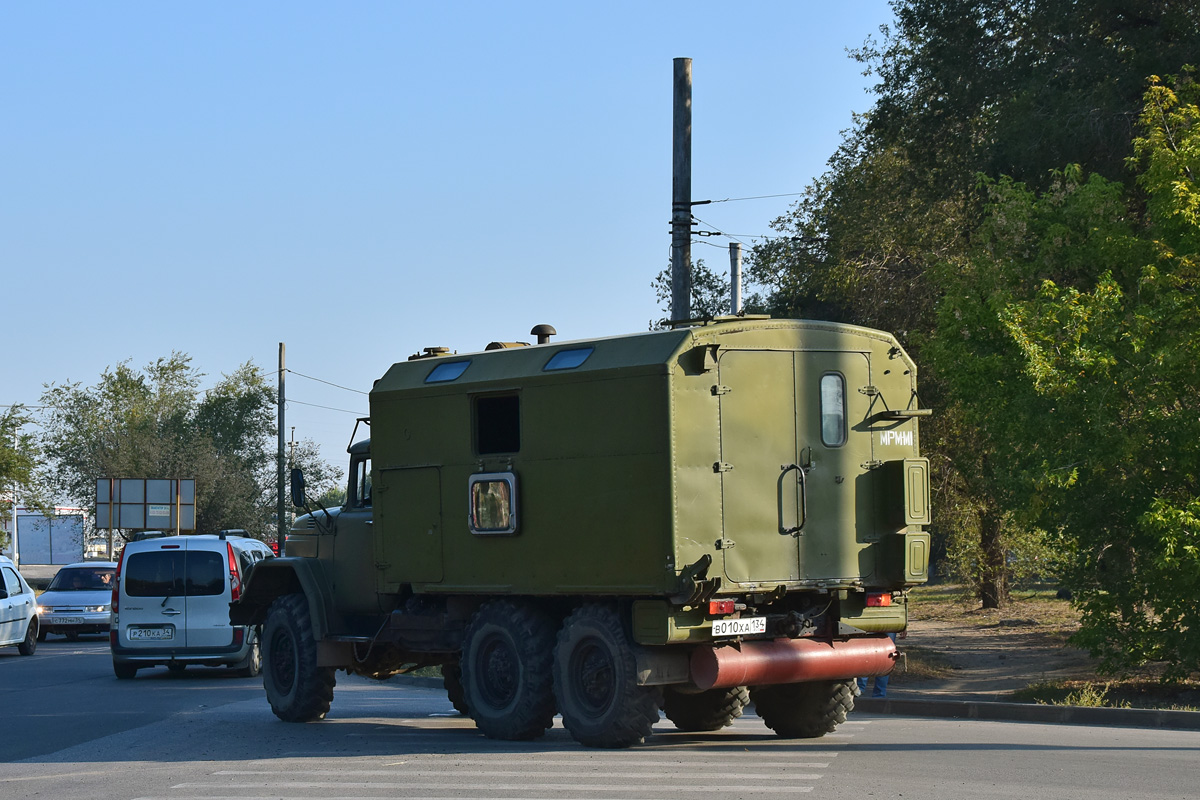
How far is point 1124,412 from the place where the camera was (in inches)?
685

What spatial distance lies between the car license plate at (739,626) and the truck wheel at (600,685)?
669mm

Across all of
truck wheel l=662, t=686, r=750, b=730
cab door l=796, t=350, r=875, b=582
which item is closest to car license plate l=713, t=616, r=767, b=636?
cab door l=796, t=350, r=875, b=582

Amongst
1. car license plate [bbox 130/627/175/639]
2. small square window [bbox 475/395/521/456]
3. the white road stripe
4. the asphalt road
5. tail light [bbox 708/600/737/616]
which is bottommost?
the asphalt road

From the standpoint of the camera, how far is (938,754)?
35.2 ft

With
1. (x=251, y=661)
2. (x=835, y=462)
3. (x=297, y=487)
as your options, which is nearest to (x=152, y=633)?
(x=251, y=661)

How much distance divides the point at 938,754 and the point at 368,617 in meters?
5.70

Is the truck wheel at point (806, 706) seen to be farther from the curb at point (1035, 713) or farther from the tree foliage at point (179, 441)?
the tree foliage at point (179, 441)

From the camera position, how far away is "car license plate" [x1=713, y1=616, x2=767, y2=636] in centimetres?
1065

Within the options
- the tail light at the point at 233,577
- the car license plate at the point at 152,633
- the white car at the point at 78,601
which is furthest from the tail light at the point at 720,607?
the white car at the point at 78,601

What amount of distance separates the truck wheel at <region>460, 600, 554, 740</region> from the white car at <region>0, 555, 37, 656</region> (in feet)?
49.5

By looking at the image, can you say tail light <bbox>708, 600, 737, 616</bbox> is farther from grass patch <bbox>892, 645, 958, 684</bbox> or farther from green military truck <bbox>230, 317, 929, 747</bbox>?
grass patch <bbox>892, 645, 958, 684</bbox>

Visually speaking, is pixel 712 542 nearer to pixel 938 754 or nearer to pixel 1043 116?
pixel 938 754

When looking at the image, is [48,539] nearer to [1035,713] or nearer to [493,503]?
[493,503]

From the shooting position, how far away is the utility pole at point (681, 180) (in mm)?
16359
